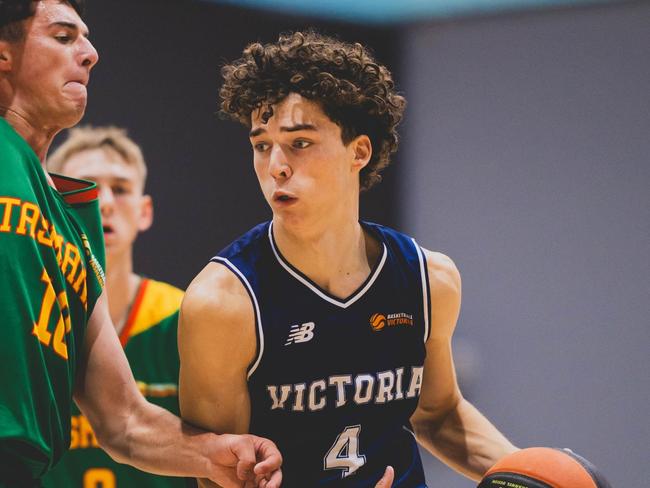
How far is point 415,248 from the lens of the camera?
3076mm

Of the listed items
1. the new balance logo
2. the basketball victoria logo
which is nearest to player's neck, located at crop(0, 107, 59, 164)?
the new balance logo

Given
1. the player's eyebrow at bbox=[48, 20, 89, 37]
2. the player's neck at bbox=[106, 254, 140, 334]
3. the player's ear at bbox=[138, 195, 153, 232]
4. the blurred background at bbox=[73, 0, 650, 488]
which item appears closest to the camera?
the player's eyebrow at bbox=[48, 20, 89, 37]

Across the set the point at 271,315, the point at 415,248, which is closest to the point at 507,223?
the point at 415,248

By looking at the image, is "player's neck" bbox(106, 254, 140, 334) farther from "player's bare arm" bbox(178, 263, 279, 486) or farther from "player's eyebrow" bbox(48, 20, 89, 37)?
"player's eyebrow" bbox(48, 20, 89, 37)

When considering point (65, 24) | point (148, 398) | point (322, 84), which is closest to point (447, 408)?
point (322, 84)

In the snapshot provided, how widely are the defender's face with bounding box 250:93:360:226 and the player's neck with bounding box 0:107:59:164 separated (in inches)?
24.8

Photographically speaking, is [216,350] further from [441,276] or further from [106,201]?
[106,201]

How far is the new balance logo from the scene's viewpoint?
2758 millimetres

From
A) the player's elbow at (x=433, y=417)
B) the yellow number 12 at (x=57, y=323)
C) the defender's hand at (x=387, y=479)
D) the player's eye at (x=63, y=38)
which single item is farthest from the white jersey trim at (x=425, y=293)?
the player's eye at (x=63, y=38)

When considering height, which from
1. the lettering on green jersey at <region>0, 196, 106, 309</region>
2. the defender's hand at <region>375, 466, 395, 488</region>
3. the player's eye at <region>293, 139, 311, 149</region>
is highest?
the player's eye at <region>293, 139, 311, 149</region>

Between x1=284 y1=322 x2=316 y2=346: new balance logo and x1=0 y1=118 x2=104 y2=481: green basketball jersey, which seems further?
x1=284 y1=322 x2=316 y2=346: new balance logo

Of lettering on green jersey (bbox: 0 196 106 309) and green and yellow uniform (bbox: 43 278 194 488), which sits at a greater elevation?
lettering on green jersey (bbox: 0 196 106 309)

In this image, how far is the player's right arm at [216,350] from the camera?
2654mm

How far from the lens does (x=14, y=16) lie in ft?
7.66
